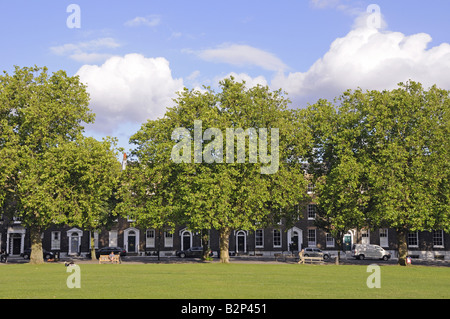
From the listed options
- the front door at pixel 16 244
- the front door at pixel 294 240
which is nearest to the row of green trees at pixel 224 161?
the front door at pixel 294 240

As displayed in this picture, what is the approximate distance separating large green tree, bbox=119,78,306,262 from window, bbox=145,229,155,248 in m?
18.9

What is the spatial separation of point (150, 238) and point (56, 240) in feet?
41.8

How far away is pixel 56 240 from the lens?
6800 centimetres

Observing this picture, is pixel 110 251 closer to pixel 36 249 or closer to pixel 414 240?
pixel 36 249

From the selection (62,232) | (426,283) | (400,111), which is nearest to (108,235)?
(62,232)

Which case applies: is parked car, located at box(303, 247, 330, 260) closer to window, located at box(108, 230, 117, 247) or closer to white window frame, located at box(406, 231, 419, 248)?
white window frame, located at box(406, 231, 419, 248)

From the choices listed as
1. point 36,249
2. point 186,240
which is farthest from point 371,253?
point 36,249

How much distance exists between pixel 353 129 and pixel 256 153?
1012 cm

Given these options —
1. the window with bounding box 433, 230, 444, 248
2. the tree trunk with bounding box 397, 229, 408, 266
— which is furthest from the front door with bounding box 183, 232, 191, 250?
the window with bounding box 433, 230, 444, 248

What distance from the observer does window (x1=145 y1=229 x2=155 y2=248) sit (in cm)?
6756

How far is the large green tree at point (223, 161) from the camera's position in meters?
43.9

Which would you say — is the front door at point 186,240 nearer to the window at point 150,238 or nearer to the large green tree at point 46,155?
the window at point 150,238

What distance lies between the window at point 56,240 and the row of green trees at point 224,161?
70.9 ft

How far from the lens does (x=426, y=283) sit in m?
26.5
